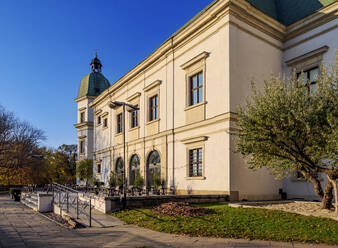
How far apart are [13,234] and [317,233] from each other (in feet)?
28.6

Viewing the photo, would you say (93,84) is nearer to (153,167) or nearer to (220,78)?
(153,167)

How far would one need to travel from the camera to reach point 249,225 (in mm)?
8633

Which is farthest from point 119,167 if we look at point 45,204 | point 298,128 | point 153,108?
point 298,128

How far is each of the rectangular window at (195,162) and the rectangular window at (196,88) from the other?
315 cm

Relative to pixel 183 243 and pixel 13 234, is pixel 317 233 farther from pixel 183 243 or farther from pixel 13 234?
pixel 13 234

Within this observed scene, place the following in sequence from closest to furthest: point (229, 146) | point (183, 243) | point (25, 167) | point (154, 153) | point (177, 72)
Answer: point (183, 243)
point (229, 146)
point (177, 72)
point (154, 153)
point (25, 167)

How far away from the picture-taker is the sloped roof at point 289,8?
17688 mm

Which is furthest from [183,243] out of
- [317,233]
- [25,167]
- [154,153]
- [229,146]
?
[25,167]

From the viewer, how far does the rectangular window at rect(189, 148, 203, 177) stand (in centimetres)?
1747

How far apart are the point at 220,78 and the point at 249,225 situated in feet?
31.1

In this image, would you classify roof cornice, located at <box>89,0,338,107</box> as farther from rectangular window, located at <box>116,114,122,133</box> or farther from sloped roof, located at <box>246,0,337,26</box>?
rectangular window, located at <box>116,114,122,133</box>

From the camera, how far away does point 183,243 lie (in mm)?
7211

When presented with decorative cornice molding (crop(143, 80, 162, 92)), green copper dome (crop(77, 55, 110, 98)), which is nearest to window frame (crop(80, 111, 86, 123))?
green copper dome (crop(77, 55, 110, 98))

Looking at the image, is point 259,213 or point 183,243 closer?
point 183,243
